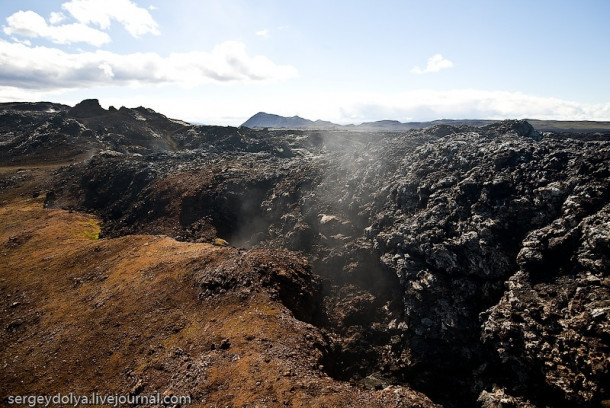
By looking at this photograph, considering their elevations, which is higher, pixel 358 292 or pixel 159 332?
pixel 159 332

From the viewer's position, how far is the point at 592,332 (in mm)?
20500

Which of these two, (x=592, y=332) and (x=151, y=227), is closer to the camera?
(x=592, y=332)

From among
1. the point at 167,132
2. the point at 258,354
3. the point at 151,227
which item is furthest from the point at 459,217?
the point at 167,132

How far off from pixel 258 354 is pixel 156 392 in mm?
7073

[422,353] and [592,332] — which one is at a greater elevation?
[592,332]

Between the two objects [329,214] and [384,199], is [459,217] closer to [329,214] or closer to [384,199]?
[384,199]

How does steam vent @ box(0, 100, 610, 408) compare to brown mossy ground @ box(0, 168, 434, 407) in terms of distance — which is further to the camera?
steam vent @ box(0, 100, 610, 408)

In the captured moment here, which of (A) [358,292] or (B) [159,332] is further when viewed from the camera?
(A) [358,292]

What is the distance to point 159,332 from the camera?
2797cm

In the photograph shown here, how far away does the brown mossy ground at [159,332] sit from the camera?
21.2m

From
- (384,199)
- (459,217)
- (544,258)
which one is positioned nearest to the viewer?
(544,258)

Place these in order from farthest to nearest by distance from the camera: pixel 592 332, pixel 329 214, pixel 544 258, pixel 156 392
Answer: pixel 329 214 → pixel 544 258 → pixel 156 392 → pixel 592 332

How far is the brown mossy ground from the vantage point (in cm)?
2123

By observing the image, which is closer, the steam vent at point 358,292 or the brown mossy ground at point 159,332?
the brown mossy ground at point 159,332
